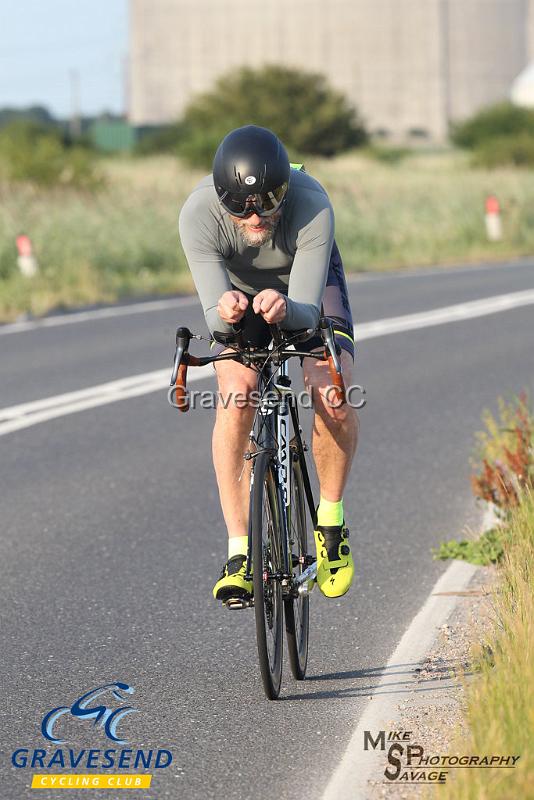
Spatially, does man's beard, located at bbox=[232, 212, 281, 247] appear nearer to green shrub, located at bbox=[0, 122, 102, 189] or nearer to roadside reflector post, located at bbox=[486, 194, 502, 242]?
roadside reflector post, located at bbox=[486, 194, 502, 242]

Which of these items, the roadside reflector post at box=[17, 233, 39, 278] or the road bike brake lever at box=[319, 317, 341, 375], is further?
the roadside reflector post at box=[17, 233, 39, 278]

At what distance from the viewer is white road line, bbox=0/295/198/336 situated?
17519mm

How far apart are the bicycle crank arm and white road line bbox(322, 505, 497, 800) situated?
1.46ft

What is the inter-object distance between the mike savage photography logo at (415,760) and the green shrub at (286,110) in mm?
63953

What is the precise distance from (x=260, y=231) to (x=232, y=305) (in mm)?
439

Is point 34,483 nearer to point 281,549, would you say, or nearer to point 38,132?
point 281,549

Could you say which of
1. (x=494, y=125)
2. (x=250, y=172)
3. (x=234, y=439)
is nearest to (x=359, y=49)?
(x=494, y=125)

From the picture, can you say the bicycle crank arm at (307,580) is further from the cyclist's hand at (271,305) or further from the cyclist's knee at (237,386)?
the cyclist's hand at (271,305)

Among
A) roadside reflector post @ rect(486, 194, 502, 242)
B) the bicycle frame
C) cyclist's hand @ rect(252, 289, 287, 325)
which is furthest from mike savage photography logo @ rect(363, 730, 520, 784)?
roadside reflector post @ rect(486, 194, 502, 242)

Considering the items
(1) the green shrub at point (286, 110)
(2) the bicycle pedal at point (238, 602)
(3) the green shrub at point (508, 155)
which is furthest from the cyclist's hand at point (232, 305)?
(1) the green shrub at point (286, 110)

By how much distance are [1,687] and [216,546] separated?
244cm

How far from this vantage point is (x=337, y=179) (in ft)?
160

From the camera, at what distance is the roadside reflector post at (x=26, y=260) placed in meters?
21.6

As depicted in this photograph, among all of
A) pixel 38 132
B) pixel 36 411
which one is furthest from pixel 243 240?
pixel 38 132
